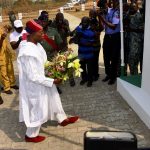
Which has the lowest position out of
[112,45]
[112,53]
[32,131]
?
[32,131]

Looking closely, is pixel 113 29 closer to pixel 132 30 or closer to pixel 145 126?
pixel 132 30

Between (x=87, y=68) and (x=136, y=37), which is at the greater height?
(x=136, y=37)

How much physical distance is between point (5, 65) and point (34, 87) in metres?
3.06

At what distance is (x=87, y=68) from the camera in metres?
8.92

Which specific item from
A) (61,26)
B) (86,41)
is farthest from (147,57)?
(61,26)

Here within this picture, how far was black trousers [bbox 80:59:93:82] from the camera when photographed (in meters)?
8.80

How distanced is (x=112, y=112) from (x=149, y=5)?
2099mm

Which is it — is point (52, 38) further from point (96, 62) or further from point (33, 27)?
point (33, 27)

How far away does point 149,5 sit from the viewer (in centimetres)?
661

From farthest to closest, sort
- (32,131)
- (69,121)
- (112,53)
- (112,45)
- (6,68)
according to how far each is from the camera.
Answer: (6,68), (112,53), (112,45), (69,121), (32,131)

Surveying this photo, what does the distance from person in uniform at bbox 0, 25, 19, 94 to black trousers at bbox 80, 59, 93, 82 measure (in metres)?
1.68

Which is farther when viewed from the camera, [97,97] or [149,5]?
[97,97]

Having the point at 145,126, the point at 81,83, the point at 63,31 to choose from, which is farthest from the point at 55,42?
the point at 145,126

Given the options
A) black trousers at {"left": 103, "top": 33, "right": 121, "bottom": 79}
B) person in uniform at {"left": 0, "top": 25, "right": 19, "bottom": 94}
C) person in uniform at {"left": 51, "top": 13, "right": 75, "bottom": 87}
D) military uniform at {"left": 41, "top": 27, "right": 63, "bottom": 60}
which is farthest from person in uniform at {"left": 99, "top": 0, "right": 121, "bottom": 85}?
person in uniform at {"left": 0, "top": 25, "right": 19, "bottom": 94}
